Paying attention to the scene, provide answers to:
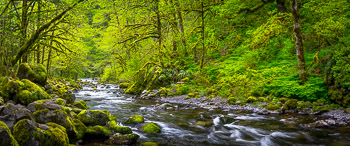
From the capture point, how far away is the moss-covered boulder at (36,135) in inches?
142

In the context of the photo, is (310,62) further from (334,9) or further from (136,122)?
(136,122)

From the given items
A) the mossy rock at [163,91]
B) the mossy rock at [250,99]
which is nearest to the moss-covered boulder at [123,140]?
the mossy rock at [250,99]

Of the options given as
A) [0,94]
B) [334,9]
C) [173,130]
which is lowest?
[173,130]

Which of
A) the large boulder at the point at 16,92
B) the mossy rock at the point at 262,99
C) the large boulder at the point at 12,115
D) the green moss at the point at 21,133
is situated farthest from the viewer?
the mossy rock at the point at 262,99

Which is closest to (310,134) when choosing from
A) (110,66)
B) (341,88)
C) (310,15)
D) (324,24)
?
(341,88)

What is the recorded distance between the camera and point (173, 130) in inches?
257

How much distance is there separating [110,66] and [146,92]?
1795cm

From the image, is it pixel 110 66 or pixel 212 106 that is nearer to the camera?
pixel 212 106

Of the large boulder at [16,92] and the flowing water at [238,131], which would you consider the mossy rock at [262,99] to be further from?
the large boulder at [16,92]

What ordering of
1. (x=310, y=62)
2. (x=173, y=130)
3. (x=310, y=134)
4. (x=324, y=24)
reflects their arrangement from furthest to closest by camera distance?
(x=310, y=62) < (x=324, y=24) < (x=173, y=130) < (x=310, y=134)

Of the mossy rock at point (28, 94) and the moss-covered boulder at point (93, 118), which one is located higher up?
the mossy rock at point (28, 94)

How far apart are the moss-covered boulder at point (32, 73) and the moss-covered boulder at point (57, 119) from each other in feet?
18.1

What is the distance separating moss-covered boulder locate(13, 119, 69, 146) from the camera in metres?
3.61

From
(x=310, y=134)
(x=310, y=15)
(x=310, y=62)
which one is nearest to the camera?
(x=310, y=134)
